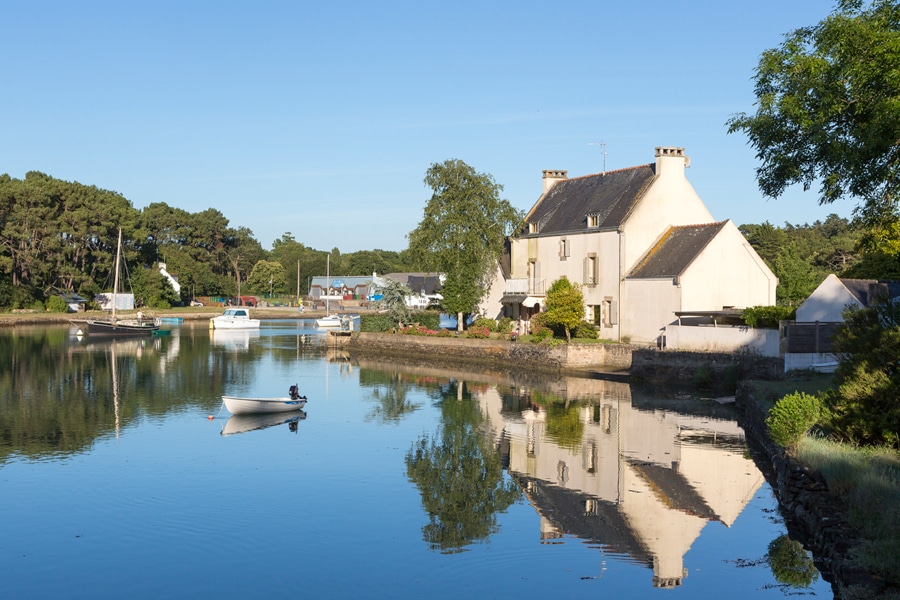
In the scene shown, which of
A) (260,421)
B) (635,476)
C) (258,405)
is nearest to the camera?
(635,476)

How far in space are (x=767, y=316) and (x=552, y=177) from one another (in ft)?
92.9

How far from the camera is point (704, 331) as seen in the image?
4472cm

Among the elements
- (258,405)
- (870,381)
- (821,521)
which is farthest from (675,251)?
(821,521)

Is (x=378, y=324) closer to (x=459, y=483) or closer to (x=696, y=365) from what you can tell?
(x=696, y=365)

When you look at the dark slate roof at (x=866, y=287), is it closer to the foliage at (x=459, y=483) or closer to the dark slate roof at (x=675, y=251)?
the dark slate roof at (x=675, y=251)

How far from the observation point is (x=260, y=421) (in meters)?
35.8

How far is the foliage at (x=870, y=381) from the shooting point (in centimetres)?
1902

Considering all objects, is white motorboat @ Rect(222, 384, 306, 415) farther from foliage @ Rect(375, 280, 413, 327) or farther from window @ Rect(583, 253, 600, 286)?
foliage @ Rect(375, 280, 413, 327)

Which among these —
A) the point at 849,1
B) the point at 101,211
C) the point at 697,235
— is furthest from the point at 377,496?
the point at 101,211

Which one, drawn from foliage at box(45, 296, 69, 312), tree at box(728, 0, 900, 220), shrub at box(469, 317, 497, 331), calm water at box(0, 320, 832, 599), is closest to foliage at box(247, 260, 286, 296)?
foliage at box(45, 296, 69, 312)

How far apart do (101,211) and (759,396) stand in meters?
98.9

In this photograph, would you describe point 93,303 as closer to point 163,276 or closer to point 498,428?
point 163,276

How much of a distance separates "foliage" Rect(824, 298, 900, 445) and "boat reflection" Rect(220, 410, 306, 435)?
20395 millimetres

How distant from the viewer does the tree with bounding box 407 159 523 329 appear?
6475cm
